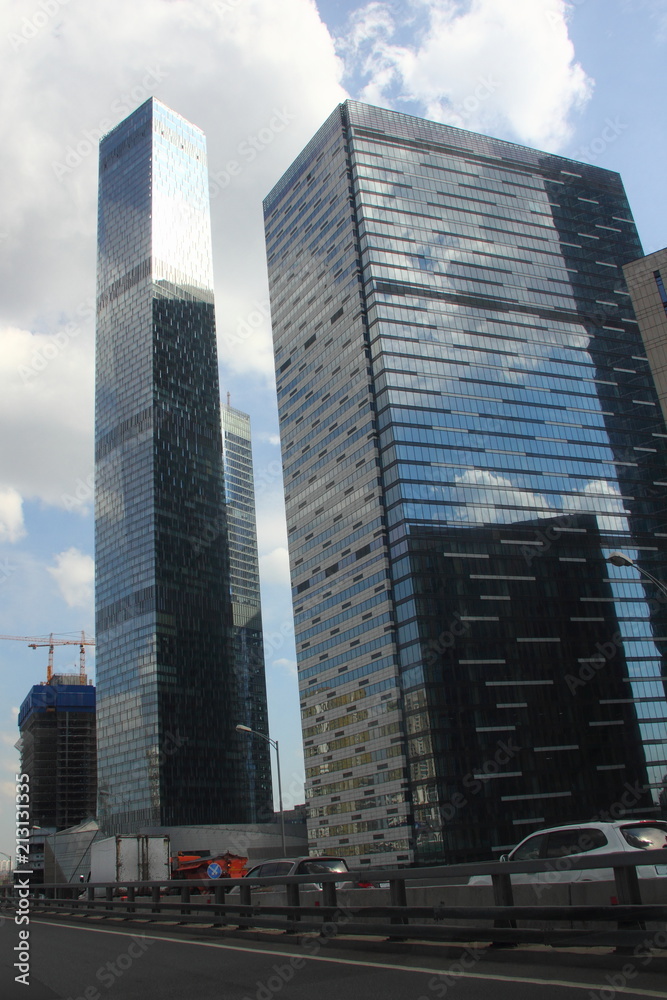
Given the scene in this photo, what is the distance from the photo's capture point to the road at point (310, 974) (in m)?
8.11

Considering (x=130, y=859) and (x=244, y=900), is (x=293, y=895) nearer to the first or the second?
(x=244, y=900)

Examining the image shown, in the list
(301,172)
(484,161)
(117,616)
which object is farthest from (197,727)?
(484,161)

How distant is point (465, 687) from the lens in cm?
10700

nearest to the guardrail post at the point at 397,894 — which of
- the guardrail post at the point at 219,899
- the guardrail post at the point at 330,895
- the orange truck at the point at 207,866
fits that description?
the guardrail post at the point at 330,895

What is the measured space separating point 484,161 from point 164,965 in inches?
5909

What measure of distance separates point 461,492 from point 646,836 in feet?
344

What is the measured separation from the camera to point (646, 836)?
13.1 metres

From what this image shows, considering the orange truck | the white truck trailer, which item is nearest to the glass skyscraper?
the orange truck

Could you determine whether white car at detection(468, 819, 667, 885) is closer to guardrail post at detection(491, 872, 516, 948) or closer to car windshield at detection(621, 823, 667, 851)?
car windshield at detection(621, 823, 667, 851)

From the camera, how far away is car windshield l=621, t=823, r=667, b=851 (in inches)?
508

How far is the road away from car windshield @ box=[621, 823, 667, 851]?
12.8ft

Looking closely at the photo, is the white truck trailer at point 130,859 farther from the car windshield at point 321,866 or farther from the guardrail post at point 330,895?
the guardrail post at point 330,895

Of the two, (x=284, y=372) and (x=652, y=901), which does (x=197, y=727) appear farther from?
(x=652, y=901)

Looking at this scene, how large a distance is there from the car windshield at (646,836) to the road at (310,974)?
3.92 metres
